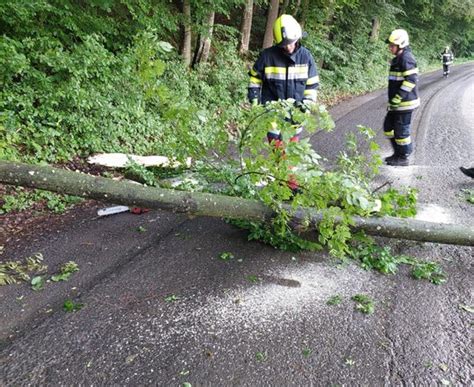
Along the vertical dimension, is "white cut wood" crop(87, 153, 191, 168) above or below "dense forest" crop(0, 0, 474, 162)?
below

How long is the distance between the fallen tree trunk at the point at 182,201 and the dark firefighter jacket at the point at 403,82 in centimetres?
302

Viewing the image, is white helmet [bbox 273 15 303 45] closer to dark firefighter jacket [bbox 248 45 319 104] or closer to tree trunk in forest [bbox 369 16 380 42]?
dark firefighter jacket [bbox 248 45 319 104]

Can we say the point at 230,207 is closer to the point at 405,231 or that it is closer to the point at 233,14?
the point at 405,231

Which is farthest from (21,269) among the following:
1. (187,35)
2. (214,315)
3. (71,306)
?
(187,35)

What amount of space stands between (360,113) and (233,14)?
5.58 metres

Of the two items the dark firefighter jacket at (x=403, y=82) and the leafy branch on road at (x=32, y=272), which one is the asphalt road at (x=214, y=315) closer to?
the leafy branch on road at (x=32, y=272)

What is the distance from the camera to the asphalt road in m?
2.52

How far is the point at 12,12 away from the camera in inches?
220

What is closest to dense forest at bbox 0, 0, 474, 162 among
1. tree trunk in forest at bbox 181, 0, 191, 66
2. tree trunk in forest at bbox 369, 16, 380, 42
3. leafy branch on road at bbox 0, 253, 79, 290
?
tree trunk in forest at bbox 181, 0, 191, 66

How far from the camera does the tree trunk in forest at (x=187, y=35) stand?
8617 millimetres

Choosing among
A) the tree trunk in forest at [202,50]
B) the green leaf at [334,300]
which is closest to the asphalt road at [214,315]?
the green leaf at [334,300]

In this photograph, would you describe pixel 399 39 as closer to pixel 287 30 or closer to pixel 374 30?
pixel 287 30

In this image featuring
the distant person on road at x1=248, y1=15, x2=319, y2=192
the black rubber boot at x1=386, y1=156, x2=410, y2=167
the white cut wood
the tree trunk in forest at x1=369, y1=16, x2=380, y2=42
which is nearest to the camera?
the distant person on road at x1=248, y1=15, x2=319, y2=192

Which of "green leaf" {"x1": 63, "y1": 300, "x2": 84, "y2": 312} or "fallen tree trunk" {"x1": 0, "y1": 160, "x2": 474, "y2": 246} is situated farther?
"fallen tree trunk" {"x1": 0, "y1": 160, "x2": 474, "y2": 246}
